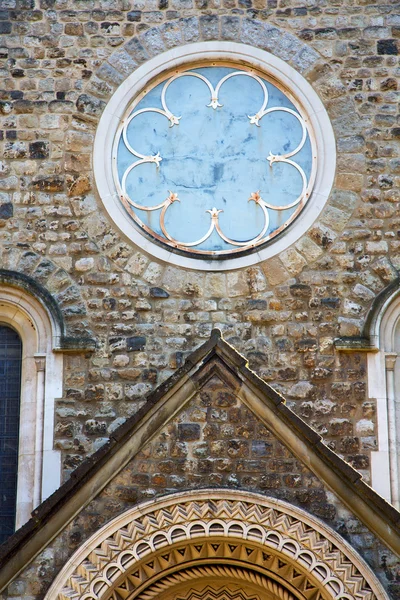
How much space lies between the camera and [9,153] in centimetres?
1330

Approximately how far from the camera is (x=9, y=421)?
12688mm

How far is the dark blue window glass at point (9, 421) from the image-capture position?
12.4 metres

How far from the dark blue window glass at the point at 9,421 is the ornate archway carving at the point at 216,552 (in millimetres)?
1837

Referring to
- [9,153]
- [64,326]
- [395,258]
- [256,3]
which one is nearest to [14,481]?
[64,326]

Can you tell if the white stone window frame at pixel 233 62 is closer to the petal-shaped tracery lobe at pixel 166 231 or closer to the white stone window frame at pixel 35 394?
the petal-shaped tracery lobe at pixel 166 231

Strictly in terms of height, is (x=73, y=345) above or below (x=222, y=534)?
above

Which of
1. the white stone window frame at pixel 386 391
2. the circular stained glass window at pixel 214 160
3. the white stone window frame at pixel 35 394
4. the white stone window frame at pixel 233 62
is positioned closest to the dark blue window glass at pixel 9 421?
the white stone window frame at pixel 35 394

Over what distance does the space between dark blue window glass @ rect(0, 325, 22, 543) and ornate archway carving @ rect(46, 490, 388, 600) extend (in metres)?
1.84

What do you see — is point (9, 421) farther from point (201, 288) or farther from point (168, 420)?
point (168, 420)

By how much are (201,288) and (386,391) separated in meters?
1.90

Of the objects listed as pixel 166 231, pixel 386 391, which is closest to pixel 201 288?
pixel 166 231

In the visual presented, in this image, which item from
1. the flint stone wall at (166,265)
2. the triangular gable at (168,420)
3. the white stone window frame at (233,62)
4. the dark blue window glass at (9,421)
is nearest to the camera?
the triangular gable at (168,420)

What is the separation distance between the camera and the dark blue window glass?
12438mm

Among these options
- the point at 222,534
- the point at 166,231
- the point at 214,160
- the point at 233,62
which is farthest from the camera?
the point at 233,62
